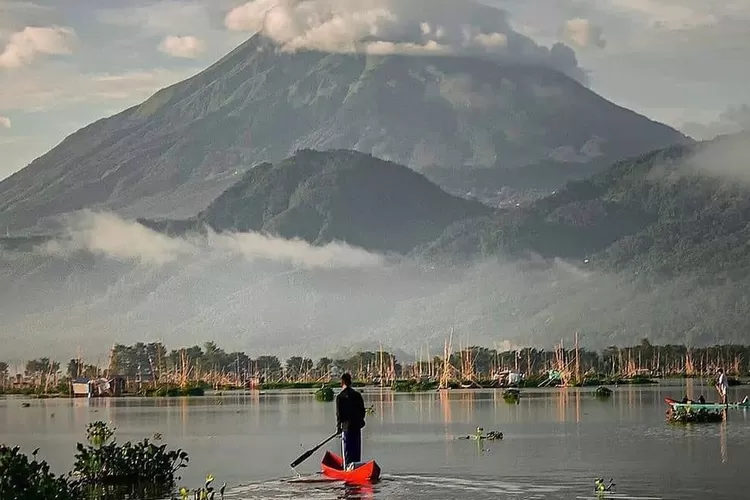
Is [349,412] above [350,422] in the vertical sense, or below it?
above

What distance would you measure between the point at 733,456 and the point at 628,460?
2.40 meters

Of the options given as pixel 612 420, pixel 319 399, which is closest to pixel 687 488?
pixel 612 420

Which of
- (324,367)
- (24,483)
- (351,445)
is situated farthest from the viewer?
(324,367)

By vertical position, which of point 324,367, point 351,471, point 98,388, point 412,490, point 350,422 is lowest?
point 412,490

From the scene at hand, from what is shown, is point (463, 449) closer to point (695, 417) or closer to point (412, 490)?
point (412, 490)

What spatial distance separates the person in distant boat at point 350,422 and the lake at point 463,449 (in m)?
0.91

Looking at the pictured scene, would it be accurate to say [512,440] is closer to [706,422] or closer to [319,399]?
[706,422]

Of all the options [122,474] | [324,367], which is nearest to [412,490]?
[122,474]

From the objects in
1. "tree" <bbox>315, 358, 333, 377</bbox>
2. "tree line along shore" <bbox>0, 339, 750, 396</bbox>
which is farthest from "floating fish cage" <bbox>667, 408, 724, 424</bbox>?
"tree" <bbox>315, 358, 333, 377</bbox>

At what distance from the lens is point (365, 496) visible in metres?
28.0

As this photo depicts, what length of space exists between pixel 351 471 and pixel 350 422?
3.28 feet

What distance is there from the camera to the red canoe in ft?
100.0

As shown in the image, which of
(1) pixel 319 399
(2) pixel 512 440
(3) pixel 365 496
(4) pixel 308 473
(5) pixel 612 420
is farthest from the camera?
(1) pixel 319 399

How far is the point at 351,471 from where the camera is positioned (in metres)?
30.9
